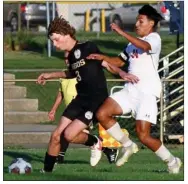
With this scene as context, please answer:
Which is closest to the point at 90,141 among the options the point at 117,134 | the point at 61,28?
the point at 117,134

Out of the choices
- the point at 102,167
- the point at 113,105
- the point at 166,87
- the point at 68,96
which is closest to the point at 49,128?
the point at 166,87

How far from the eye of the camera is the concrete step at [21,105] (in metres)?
20.0

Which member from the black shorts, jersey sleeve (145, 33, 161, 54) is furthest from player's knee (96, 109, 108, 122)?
jersey sleeve (145, 33, 161, 54)

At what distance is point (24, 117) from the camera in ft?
64.3

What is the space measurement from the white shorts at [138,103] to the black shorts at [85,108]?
0.36 metres

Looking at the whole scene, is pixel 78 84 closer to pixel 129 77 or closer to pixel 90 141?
pixel 129 77

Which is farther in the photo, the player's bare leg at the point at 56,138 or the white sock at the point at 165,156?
the player's bare leg at the point at 56,138

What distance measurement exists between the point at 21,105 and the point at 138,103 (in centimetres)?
922

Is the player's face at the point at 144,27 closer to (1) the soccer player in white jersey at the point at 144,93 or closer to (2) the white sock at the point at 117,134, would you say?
(1) the soccer player in white jersey at the point at 144,93

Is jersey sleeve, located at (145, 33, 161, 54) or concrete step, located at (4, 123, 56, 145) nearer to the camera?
jersey sleeve, located at (145, 33, 161, 54)

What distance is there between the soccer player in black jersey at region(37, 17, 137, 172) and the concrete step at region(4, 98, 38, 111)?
8494 mm

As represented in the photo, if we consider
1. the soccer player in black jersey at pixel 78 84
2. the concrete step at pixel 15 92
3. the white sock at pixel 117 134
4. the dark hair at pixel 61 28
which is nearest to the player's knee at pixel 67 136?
the soccer player in black jersey at pixel 78 84

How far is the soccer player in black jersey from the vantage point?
11250 millimetres

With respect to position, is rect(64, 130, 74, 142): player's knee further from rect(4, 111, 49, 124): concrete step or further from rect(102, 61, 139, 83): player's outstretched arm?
rect(4, 111, 49, 124): concrete step
